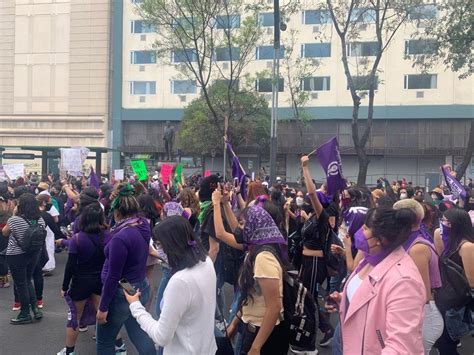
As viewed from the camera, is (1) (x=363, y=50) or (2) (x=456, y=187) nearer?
(2) (x=456, y=187)

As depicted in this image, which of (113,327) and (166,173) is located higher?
(166,173)

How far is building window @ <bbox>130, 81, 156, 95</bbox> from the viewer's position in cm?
4403

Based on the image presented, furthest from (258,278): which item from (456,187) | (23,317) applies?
(456,187)

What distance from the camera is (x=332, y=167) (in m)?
7.30

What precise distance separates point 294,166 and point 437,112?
11.4 meters

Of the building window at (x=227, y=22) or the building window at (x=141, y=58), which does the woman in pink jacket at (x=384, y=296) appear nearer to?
the building window at (x=227, y=22)

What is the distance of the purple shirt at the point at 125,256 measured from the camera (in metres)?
4.31

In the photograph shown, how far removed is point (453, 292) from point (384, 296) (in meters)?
2.29

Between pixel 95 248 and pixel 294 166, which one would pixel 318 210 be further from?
pixel 294 166

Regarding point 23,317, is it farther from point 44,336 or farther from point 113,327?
point 113,327

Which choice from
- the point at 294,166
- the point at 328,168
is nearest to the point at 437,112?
the point at 294,166

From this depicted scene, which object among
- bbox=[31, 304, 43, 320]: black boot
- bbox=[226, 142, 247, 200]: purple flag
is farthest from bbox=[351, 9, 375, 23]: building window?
bbox=[31, 304, 43, 320]: black boot

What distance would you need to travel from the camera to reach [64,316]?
727cm

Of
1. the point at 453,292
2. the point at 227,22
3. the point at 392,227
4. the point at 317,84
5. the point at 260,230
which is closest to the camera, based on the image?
the point at 392,227
